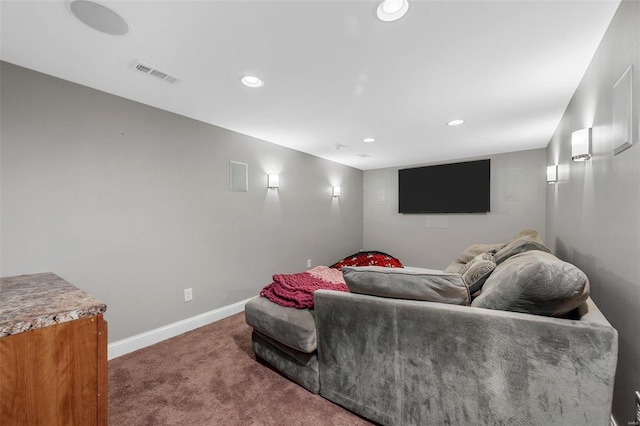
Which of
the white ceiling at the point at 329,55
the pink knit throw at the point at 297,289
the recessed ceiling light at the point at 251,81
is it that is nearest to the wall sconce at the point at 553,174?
the white ceiling at the point at 329,55

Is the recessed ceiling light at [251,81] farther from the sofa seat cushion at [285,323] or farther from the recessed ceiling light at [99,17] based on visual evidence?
the sofa seat cushion at [285,323]

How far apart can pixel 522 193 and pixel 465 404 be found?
161 inches

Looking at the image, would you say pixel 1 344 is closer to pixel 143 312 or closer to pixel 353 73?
pixel 143 312

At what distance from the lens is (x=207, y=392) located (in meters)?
1.71

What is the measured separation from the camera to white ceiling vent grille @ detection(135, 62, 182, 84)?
1.79 metres

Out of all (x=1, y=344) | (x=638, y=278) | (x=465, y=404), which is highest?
(x=638, y=278)

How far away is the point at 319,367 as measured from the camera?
5.33 ft

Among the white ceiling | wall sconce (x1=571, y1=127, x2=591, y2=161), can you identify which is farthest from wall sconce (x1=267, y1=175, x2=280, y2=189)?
wall sconce (x1=571, y1=127, x2=591, y2=161)

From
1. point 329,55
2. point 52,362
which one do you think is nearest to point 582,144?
point 329,55

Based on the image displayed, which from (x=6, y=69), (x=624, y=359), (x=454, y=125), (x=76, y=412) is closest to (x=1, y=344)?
(x=76, y=412)

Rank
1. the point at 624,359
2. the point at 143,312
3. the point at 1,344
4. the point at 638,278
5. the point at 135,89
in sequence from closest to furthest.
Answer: the point at 1,344 → the point at 638,278 → the point at 624,359 → the point at 135,89 → the point at 143,312

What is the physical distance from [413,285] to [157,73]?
2.26 m

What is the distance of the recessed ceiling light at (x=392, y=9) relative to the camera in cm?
126

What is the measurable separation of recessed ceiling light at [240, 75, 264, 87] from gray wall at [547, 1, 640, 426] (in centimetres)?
207
